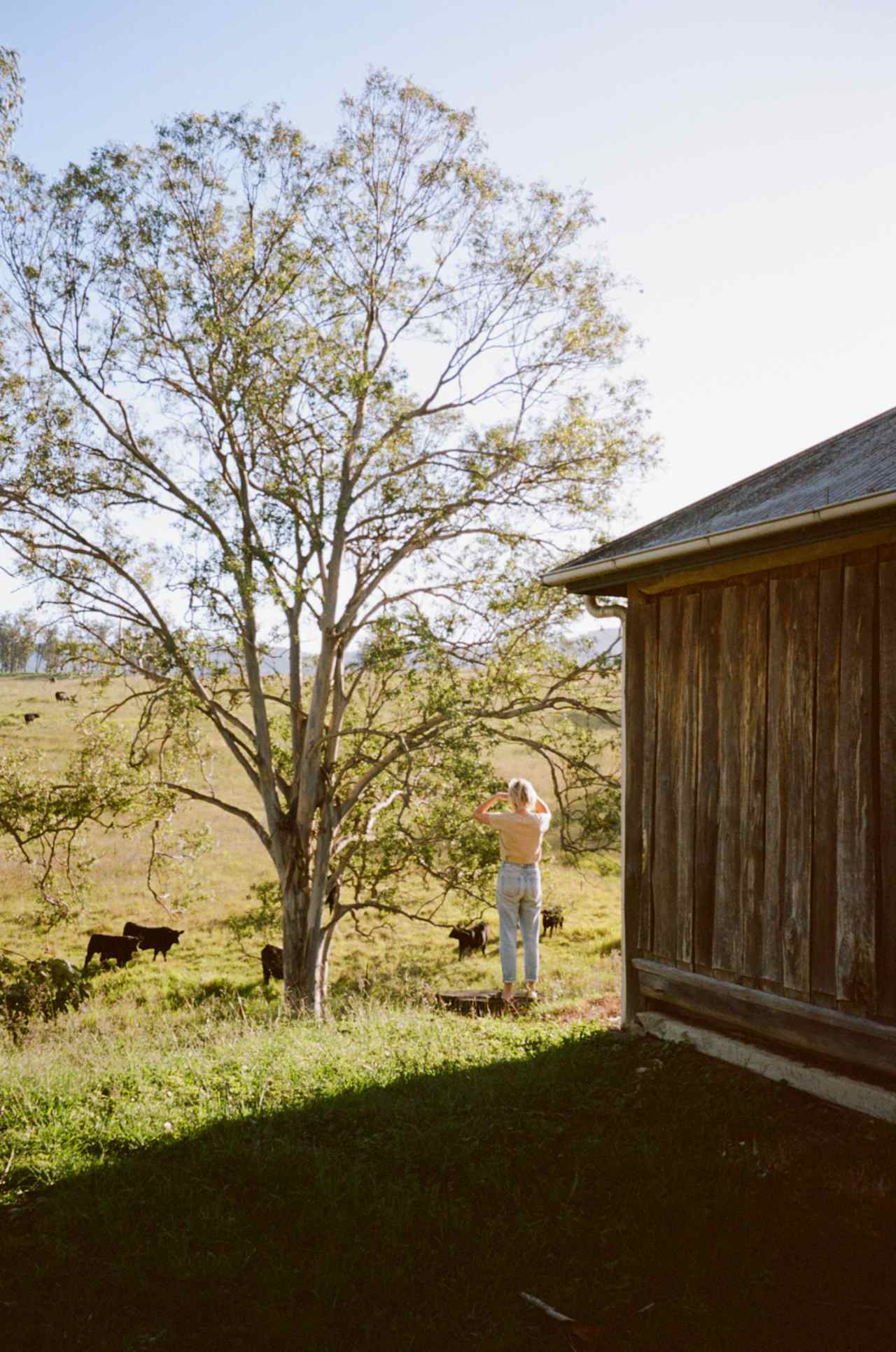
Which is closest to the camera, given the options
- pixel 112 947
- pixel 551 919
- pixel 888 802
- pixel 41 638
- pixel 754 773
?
pixel 888 802

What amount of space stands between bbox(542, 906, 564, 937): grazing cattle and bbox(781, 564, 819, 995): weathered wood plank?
675 inches

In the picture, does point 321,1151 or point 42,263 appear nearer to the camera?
point 321,1151

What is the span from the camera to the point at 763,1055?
239 inches

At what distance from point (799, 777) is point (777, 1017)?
1.47 m

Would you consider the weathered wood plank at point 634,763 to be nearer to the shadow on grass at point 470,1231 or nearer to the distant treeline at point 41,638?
the shadow on grass at point 470,1231

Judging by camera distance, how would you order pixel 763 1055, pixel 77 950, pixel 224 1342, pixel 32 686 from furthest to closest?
pixel 32 686
pixel 77 950
pixel 763 1055
pixel 224 1342

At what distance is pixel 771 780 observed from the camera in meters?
6.11

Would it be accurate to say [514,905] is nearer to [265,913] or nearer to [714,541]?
[714,541]

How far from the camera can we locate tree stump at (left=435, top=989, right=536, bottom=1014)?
30.2 feet

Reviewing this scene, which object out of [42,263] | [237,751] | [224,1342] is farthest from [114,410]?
[224,1342]

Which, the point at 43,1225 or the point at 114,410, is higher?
the point at 114,410

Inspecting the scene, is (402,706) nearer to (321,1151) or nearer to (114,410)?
(114,410)

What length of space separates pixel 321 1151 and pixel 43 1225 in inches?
50.1

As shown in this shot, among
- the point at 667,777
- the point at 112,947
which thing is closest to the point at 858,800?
the point at 667,777
